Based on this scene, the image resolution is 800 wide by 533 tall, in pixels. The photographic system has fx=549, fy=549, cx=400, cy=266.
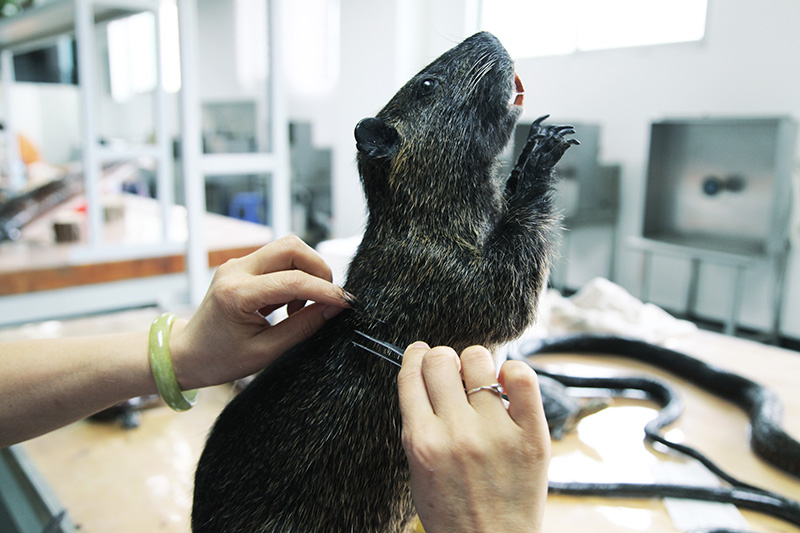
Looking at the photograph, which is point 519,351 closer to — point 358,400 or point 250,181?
point 358,400

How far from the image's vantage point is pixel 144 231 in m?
2.98

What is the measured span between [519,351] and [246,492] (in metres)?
1.00

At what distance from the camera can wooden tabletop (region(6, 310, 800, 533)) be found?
0.97 metres

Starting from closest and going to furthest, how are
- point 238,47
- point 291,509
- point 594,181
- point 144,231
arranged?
point 291,509, point 144,231, point 594,181, point 238,47

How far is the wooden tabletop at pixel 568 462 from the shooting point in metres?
0.97

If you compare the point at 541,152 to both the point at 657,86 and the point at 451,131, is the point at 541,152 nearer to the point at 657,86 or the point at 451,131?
the point at 451,131

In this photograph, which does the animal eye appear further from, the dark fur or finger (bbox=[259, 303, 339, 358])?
finger (bbox=[259, 303, 339, 358])

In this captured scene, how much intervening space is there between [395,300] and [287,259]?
0.60ft

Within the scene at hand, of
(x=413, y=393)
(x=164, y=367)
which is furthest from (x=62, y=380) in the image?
(x=413, y=393)

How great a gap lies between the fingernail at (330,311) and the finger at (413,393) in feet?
0.60

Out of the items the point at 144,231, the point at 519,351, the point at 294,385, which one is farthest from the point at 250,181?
the point at 294,385

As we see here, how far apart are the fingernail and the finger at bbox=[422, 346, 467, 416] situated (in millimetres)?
219

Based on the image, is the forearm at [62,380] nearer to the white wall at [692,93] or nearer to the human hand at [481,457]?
the human hand at [481,457]

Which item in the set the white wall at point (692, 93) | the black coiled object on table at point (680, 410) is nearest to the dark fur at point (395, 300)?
the black coiled object on table at point (680, 410)
